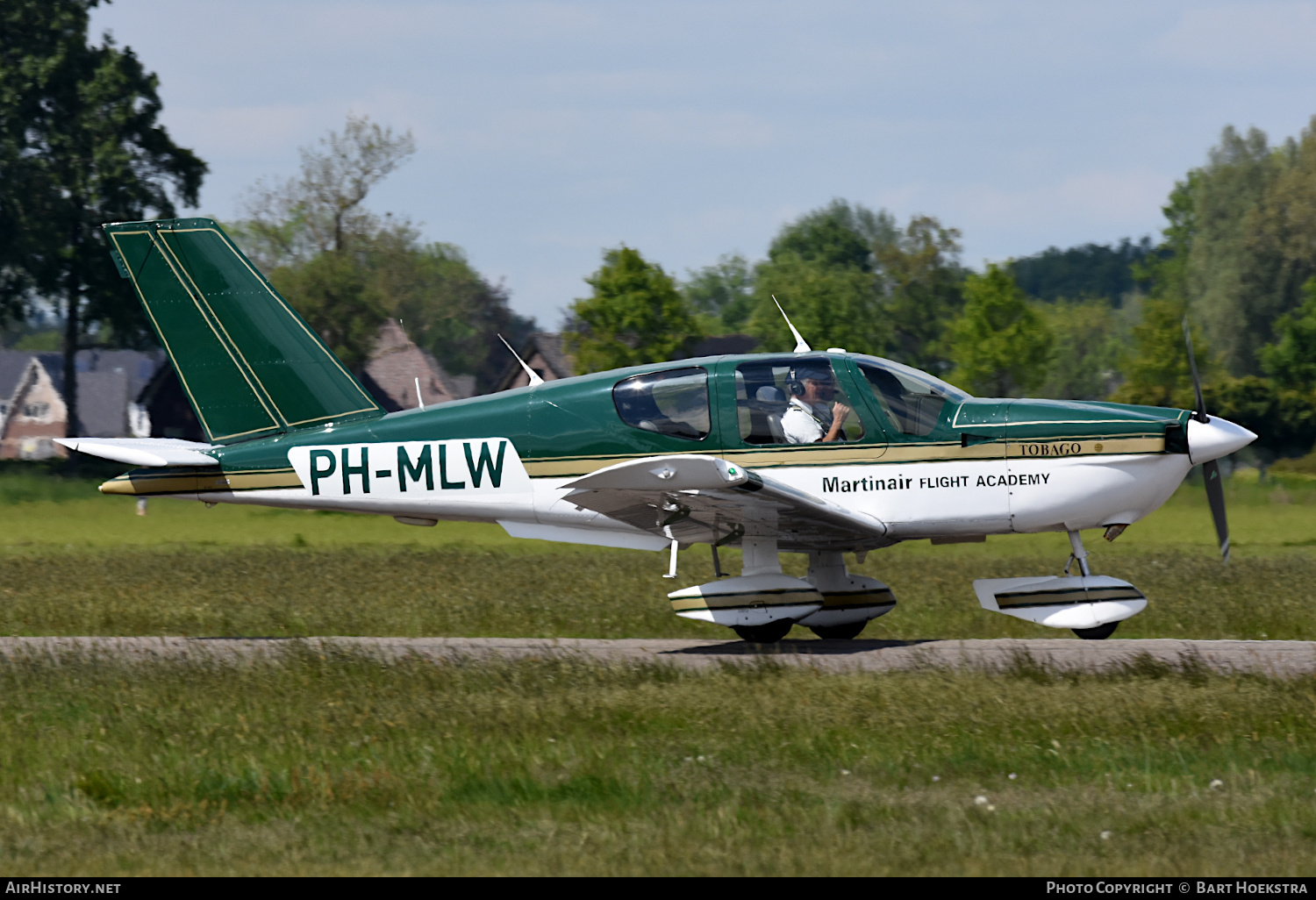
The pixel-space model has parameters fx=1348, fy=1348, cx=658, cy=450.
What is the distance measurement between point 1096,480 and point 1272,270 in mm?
59254

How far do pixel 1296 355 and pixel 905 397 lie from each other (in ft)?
157

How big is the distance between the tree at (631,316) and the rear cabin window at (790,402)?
1312 inches

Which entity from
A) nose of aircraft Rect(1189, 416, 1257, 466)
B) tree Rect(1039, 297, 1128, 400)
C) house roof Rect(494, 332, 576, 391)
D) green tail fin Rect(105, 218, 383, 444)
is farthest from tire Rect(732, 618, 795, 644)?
tree Rect(1039, 297, 1128, 400)

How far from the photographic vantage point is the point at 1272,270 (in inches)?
2495

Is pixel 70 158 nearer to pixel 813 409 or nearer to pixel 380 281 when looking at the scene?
pixel 380 281

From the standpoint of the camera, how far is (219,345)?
12.0m

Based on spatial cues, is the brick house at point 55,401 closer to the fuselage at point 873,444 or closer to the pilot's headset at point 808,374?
the fuselage at point 873,444

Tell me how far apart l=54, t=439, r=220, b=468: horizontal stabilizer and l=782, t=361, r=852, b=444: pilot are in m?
5.03

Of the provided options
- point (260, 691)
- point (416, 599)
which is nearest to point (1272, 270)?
point (416, 599)

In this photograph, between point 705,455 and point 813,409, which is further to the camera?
point 813,409

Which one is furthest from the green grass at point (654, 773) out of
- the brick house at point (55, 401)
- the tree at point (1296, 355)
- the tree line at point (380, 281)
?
the brick house at point (55, 401)

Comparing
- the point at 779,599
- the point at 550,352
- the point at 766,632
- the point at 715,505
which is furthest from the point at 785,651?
the point at 550,352

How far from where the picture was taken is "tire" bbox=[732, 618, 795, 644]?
11.4 m
